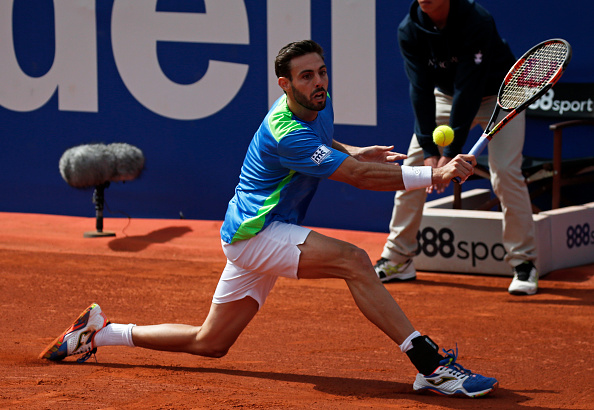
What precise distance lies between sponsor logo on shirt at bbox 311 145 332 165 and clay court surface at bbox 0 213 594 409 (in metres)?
1.01

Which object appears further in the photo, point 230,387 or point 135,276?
point 135,276

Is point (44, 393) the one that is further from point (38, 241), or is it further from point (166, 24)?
point (166, 24)

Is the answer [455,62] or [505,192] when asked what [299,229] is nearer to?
[455,62]

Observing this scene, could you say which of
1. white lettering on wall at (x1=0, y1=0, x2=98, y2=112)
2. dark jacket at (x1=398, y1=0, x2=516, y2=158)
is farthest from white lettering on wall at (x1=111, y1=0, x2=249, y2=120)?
dark jacket at (x1=398, y1=0, x2=516, y2=158)

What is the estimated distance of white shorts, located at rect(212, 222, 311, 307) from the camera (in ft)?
12.6

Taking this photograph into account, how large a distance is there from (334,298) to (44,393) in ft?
8.85

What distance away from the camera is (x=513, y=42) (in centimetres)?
730

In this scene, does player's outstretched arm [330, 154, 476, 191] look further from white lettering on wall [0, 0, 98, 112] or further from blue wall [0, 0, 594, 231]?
white lettering on wall [0, 0, 98, 112]

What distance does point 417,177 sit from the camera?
3.71 m

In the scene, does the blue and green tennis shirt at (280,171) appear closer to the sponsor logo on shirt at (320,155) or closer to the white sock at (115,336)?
the sponsor logo on shirt at (320,155)

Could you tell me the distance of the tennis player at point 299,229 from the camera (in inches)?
147

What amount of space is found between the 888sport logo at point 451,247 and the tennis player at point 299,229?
8.19 feet

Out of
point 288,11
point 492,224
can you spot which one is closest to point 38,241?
point 288,11

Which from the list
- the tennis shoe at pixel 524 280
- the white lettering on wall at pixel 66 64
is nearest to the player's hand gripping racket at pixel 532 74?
the tennis shoe at pixel 524 280
